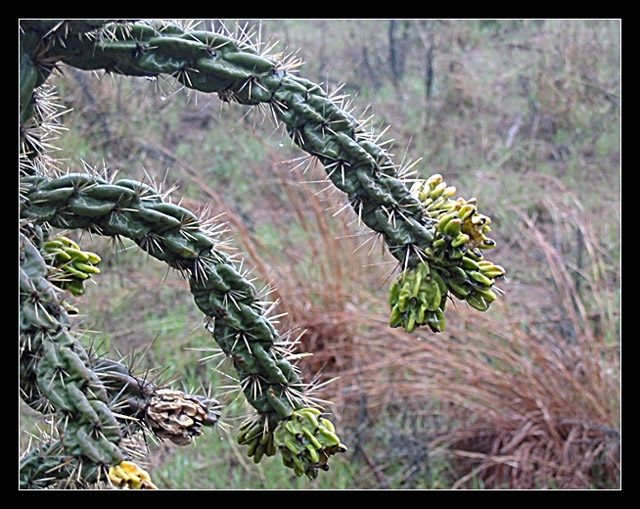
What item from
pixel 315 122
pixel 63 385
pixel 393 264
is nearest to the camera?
pixel 63 385

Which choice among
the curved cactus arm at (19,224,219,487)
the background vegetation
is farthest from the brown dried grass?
the curved cactus arm at (19,224,219,487)

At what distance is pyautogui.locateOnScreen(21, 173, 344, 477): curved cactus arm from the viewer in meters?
0.89

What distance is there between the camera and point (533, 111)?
4.50 m

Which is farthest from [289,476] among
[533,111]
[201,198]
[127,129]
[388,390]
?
[533,111]

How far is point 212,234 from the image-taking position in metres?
0.99

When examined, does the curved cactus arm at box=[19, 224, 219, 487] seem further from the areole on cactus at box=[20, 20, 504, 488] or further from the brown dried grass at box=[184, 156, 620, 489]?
the brown dried grass at box=[184, 156, 620, 489]

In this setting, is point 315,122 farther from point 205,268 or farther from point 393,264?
point 393,264

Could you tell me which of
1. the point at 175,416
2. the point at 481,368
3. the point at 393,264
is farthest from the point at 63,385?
the point at 481,368

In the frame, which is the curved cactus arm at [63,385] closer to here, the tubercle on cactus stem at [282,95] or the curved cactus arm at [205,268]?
the curved cactus arm at [205,268]

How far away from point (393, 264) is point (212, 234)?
1.61m

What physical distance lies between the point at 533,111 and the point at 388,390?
2.52 m

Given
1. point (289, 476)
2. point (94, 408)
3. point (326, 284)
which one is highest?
point (94, 408)

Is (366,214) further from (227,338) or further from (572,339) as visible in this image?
(572,339)
